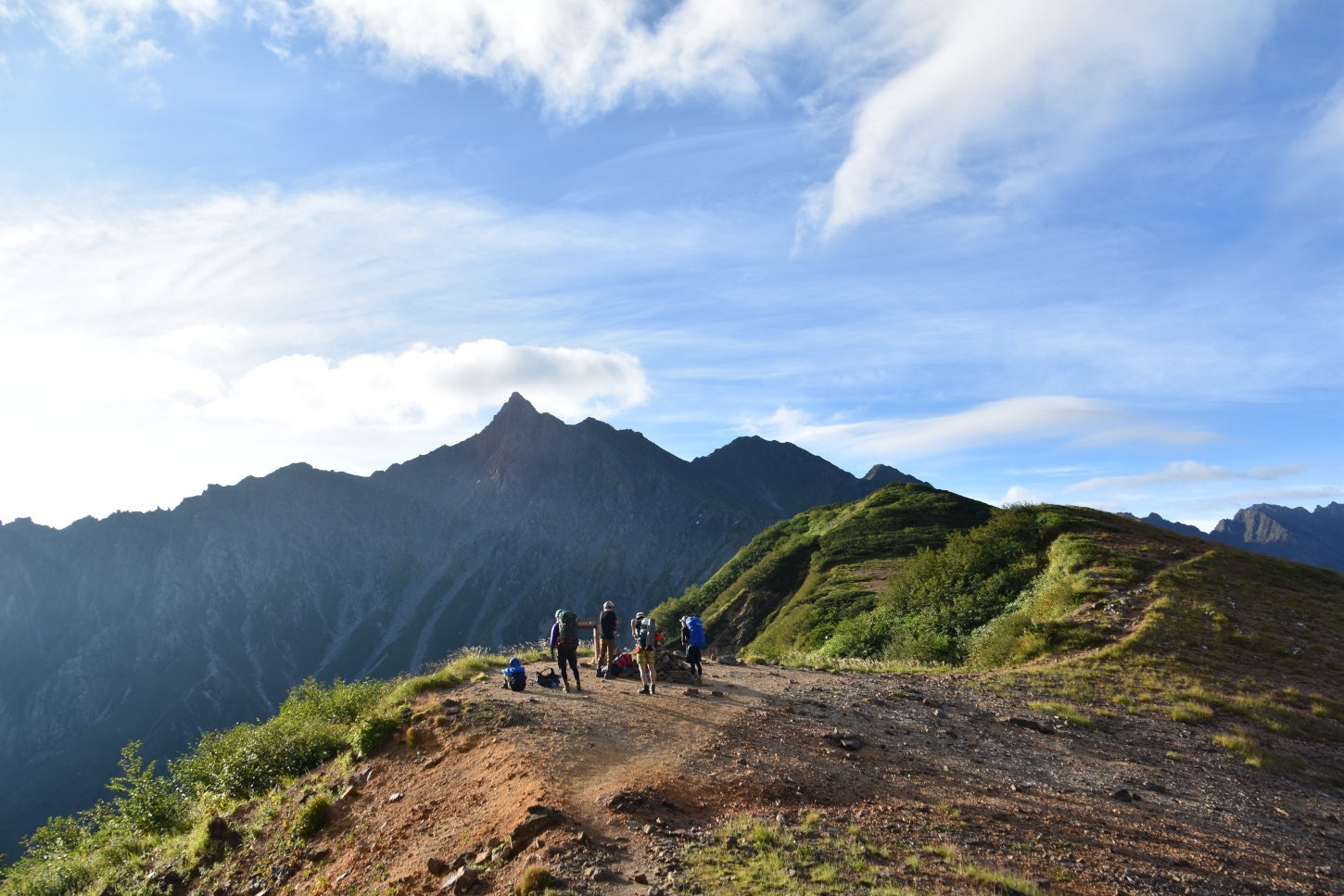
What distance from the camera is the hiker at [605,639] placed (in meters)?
19.0

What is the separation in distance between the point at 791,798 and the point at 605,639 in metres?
9.24

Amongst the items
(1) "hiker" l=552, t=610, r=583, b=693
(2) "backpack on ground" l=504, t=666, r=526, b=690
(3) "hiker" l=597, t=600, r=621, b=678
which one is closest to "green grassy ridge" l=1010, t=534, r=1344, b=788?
(3) "hiker" l=597, t=600, r=621, b=678

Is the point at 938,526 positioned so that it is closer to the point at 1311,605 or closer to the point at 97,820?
the point at 1311,605

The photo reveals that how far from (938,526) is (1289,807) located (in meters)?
41.7

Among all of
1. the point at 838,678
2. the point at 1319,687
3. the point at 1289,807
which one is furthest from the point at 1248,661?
the point at 838,678

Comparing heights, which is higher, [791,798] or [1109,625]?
[1109,625]

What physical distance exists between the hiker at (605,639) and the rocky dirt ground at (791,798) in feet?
5.71

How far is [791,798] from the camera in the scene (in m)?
11.0

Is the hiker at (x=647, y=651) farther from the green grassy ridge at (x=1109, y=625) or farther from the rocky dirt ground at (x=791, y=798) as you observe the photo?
the green grassy ridge at (x=1109, y=625)

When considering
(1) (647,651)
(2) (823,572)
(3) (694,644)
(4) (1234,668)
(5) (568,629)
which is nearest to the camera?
(1) (647,651)

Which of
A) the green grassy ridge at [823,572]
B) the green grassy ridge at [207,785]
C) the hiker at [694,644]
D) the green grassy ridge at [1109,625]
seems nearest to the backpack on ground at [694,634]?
the hiker at [694,644]

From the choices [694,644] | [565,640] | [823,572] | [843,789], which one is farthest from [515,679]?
[823,572]

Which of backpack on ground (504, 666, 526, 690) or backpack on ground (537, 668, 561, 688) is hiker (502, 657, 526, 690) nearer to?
backpack on ground (504, 666, 526, 690)

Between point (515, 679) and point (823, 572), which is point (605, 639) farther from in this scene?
point (823, 572)
